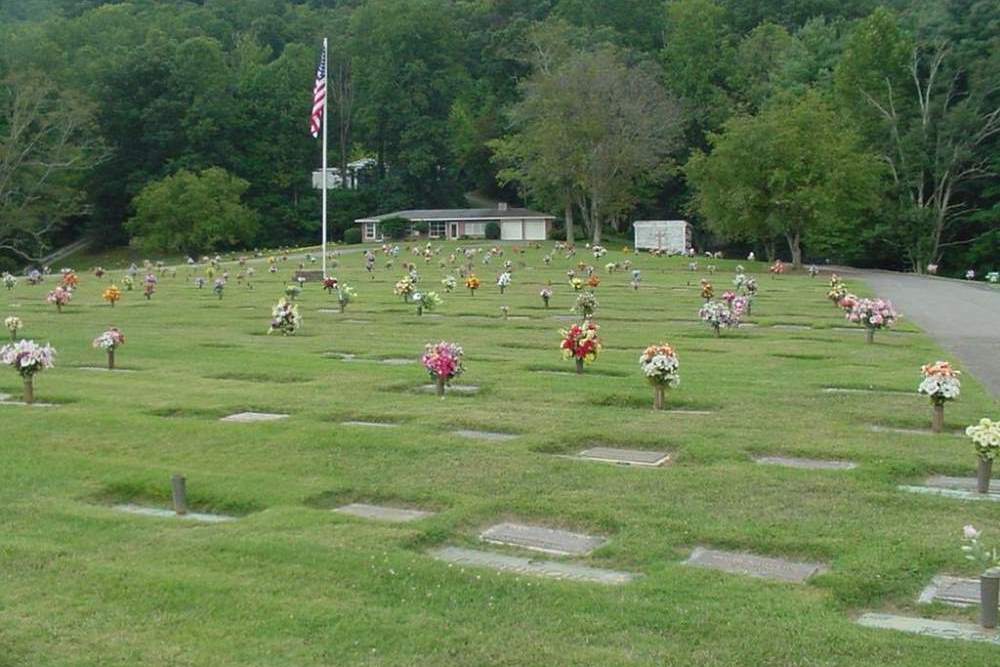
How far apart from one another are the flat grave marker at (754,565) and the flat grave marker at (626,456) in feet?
8.54

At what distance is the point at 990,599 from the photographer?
6.23 m

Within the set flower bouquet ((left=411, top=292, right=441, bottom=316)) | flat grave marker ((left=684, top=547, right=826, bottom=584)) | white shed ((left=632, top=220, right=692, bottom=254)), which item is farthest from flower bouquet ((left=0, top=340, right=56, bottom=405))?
white shed ((left=632, top=220, right=692, bottom=254))

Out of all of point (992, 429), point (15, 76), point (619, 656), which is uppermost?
point (15, 76)

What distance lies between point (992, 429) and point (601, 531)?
328 cm

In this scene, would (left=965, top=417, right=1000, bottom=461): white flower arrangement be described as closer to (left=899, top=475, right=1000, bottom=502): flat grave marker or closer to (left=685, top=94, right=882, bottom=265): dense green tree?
(left=899, top=475, right=1000, bottom=502): flat grave marker

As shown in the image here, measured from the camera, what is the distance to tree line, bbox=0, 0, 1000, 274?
6088cm

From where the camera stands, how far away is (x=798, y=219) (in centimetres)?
5450

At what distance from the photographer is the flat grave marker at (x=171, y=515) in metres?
8.59

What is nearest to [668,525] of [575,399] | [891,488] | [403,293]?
[891,488]

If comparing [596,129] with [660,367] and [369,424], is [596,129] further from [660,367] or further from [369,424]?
[369,424]

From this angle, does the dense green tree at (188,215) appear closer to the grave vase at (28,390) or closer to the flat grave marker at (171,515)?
the grave vase at (28,390)

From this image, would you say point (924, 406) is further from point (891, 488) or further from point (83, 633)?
point (83, 633)

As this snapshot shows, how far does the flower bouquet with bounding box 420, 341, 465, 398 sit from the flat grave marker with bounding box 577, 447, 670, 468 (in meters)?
3.52

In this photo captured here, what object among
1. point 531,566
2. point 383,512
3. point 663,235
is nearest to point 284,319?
point 383,512
